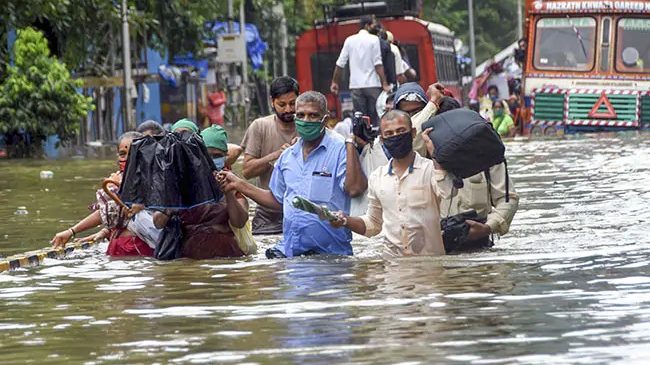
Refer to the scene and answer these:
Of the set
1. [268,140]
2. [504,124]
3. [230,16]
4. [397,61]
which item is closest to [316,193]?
[268,140]

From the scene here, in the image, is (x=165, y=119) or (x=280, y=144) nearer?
(x=280, y=144)

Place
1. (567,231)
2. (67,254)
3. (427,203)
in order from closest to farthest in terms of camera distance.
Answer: (427,203), (67,254), (567,231)

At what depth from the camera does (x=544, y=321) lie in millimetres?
8336

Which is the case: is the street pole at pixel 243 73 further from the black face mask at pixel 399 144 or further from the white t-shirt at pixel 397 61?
the black face mask at pixel 399 144

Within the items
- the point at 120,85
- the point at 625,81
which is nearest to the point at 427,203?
the point at 625,81

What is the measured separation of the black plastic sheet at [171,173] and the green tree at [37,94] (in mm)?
17628

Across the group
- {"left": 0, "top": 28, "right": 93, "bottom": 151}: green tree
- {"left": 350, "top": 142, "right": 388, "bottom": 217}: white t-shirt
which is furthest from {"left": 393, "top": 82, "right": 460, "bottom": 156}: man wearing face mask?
{"left": 0, "top": 28, "right": 93, "bottom": 151}: green tree

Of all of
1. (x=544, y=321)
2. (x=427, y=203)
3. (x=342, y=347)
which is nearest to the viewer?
(x=342, y=347)

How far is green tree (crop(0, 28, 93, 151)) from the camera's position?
28.9 meters

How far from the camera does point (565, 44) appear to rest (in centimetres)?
3200

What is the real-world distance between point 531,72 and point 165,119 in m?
19.6

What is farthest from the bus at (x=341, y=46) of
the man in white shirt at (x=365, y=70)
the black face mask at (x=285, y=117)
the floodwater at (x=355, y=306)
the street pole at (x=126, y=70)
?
the black face mask at (x=285, y=117)

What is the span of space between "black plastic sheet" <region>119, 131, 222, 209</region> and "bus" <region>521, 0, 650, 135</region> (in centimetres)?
2103

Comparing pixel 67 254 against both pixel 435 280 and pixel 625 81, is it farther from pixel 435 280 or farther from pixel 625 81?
pixel 625 81
